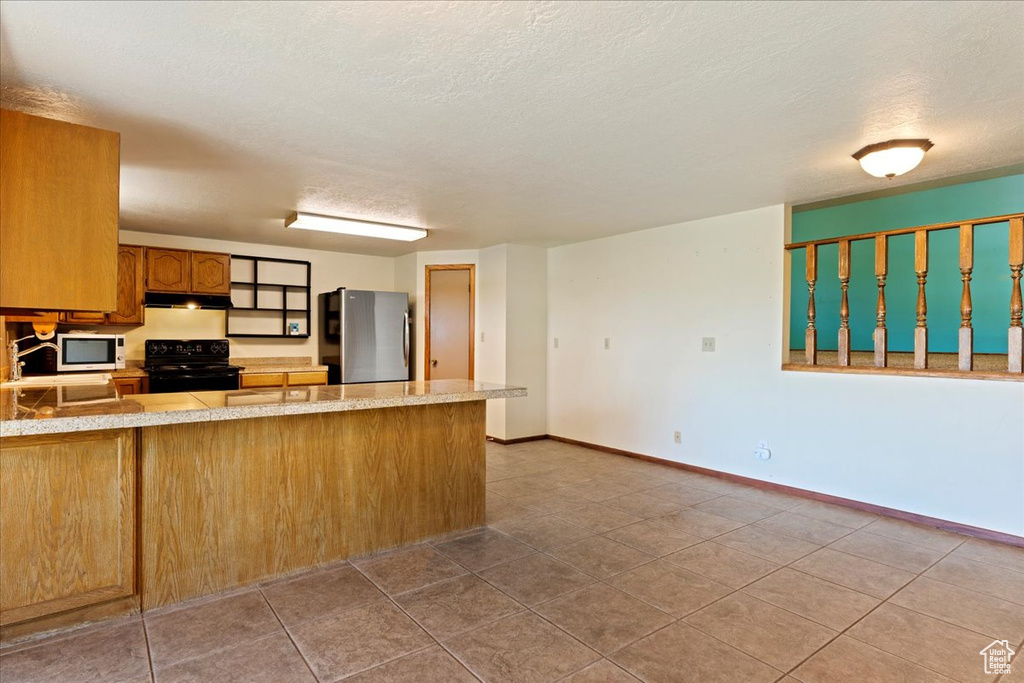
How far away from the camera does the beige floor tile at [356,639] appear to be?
2000 millimetres

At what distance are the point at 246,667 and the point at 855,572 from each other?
2.86 metres

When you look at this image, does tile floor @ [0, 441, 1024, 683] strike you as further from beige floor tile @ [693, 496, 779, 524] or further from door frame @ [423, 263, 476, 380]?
door frame @ [423, 263, 476, 380]

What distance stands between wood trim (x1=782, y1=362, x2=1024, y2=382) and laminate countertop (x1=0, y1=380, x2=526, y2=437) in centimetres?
229

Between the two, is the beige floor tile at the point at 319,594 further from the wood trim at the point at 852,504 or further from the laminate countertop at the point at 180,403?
the wood trim at the point at 852,504

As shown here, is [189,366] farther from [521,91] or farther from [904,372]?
[904,372]

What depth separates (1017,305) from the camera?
3.25 meters

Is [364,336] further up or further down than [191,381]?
further up

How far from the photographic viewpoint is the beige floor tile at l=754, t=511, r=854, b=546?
3.30 metres

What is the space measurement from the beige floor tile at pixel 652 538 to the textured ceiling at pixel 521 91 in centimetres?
224

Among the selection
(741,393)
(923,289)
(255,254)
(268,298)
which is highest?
(255,254)

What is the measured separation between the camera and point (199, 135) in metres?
2.79

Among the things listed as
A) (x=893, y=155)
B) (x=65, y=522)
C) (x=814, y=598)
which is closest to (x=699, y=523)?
(x=814, y=598)

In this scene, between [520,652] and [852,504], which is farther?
[852,504]

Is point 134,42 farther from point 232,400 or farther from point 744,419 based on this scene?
point 744,419
